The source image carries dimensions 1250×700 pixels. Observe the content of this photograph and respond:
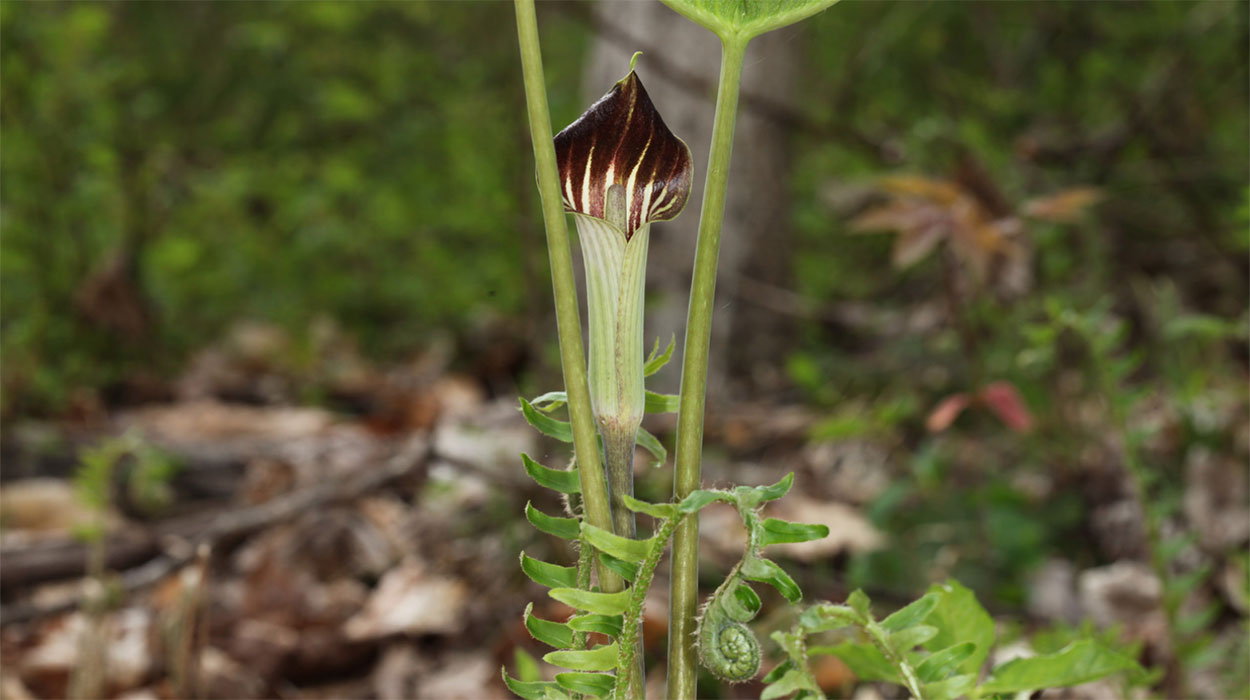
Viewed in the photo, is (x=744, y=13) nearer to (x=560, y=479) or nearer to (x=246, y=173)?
(x=560, y=479)

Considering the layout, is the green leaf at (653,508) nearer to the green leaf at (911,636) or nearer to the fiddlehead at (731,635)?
the fiddlehead at (731,635)

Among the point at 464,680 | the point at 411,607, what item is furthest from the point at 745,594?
the point at 411,607

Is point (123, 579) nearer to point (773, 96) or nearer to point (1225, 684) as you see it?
point (1225, 684)

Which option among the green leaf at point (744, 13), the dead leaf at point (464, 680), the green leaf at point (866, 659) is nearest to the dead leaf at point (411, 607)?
the dead leaf at point (464, 680)

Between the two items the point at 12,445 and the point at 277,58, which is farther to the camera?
the point at 277,58

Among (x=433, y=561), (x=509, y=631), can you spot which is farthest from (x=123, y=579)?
(x=509, y=631)

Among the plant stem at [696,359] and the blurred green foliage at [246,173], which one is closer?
the plant stem at [696,359]
